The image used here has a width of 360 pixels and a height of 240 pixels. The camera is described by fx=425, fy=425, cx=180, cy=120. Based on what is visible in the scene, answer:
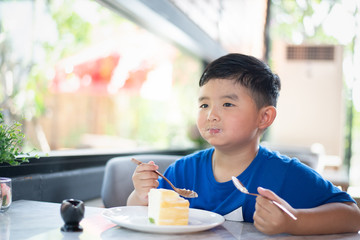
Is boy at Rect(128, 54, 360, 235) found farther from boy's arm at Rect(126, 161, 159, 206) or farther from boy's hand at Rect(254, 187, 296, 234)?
boy's hand at Rect(254, 187, 296, 234)

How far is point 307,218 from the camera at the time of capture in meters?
1.08

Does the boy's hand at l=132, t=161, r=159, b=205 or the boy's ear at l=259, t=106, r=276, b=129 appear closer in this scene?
the boy's hand at l=132, t=161, r=159, b=205

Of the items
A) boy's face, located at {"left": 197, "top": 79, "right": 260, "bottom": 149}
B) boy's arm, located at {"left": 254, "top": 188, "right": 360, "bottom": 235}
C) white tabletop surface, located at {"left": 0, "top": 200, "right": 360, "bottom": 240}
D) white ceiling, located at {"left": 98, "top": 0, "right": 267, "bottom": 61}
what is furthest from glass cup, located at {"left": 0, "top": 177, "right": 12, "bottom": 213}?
white ceiling, located at {"left": 98, "top": 0, "right": 267, "bottom": 61}

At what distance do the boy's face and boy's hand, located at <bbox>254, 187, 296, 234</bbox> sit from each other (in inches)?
12.8

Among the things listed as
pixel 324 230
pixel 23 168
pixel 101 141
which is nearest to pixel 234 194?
pixel 324 230

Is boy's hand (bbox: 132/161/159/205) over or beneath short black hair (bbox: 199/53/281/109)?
beneath

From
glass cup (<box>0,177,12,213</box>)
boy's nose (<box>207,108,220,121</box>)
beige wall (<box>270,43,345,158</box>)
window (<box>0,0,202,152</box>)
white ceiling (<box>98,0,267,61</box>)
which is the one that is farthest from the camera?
beige wall (<box>270,43,345,158</box>)

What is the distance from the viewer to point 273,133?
18.0 feet

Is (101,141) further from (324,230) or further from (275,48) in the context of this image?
(324,230)

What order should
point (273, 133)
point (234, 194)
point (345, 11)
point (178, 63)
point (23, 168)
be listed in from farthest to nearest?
point (345, 11) < point (273, 133) < point (178, 63) < point (23, 168) < point (234, 194)

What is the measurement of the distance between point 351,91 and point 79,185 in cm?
472

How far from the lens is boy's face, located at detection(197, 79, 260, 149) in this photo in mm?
1325

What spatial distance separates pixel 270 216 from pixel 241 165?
0.38 meters

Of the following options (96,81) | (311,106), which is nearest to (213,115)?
(96,81)
